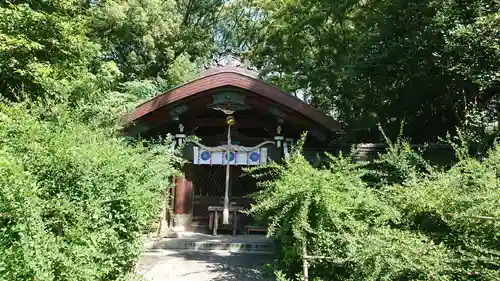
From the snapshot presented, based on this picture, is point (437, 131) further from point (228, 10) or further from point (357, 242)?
point (228, 10)

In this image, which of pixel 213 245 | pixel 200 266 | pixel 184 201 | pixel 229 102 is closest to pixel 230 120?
pixel 229 102

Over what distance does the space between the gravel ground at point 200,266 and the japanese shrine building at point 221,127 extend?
2.31 meters

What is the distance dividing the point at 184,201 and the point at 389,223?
246 inches

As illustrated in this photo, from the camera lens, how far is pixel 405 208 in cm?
557

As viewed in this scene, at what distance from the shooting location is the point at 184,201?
10.6m

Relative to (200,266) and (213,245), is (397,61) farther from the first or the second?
(200,266)

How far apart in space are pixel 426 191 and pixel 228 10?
19.9m

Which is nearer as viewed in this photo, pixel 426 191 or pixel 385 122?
pixel 426 191

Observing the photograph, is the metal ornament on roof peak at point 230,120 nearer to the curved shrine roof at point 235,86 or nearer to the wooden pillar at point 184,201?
the curved shrine roof at point 235,86

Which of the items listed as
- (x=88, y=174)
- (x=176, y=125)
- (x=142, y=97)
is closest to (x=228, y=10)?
(x=142, y=97)

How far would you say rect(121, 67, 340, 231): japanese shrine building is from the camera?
8.87 metres

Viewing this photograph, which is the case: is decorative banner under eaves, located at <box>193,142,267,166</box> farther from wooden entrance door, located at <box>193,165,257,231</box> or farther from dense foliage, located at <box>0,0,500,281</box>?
wooden entrance door, located at <box>193,165,257,231</box>

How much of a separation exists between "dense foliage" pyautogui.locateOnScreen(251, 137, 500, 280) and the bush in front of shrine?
1959 mm

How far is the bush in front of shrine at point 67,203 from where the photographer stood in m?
4.11
